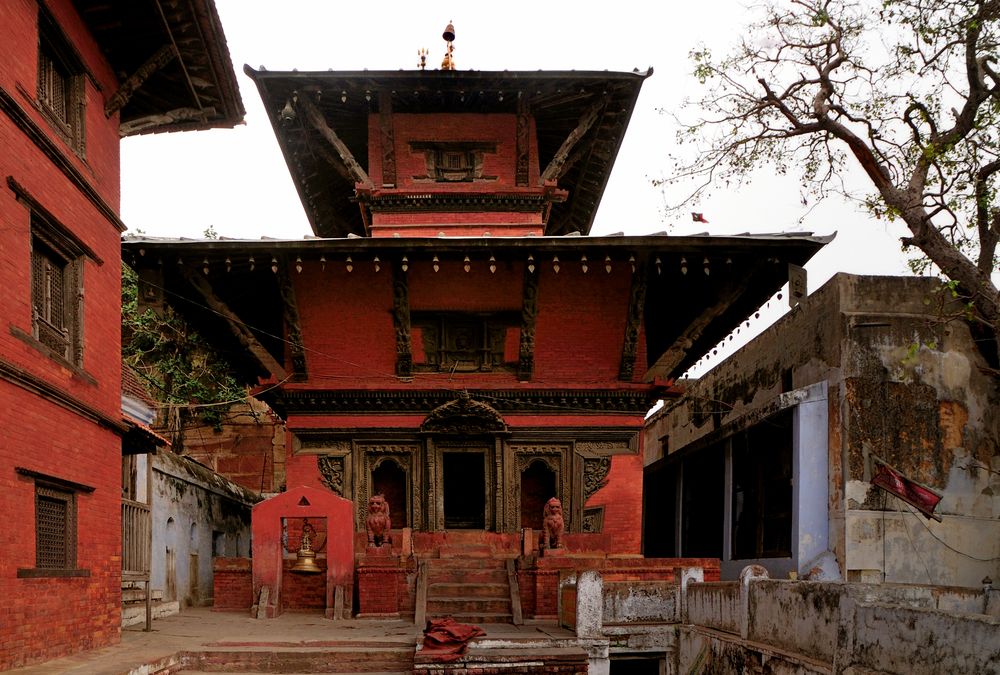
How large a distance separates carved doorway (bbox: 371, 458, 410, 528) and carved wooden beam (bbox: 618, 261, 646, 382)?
4.74 meters

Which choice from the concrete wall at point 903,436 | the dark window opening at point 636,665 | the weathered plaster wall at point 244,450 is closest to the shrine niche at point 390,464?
the dark window opening at point 636,665

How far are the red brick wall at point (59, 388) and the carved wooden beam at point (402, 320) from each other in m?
5.90

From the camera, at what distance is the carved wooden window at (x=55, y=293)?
10.9 m

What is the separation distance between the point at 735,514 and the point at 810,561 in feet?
16.4

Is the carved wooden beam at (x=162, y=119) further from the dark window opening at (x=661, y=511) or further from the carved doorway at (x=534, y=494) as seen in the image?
the dark window opening at (x=661, y=511)

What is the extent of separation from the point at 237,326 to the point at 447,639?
8580 millimetres

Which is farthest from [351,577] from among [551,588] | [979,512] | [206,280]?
[979,512]

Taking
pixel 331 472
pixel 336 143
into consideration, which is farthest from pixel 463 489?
pixel 336 143

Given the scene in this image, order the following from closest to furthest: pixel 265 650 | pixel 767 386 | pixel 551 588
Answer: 1. pixel 265 650
2. pixel 551 588
3. pixel 767 386

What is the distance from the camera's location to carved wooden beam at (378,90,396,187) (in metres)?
19.4

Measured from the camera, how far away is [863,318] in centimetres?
1706

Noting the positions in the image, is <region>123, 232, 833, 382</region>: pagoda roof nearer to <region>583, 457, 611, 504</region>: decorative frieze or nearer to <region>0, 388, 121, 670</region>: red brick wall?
<region>583, 457, 611, 504</region>: decorative frieze

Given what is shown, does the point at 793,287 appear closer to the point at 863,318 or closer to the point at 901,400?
the point at 863,318

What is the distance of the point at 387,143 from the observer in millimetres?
19641
